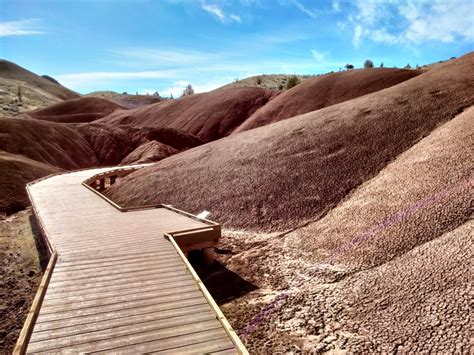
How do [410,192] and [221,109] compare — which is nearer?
[410,192]

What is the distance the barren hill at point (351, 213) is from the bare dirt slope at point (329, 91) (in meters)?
20.9

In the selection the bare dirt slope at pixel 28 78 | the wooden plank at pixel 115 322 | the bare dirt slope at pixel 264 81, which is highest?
the bare dirt slope at pixel 28 78

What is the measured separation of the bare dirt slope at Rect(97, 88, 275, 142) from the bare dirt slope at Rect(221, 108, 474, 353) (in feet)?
158

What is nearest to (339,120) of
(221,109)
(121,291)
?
(121,291)

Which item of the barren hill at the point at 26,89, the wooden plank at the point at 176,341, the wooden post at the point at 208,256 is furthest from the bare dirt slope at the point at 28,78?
the wooden plank at the point at 176,341

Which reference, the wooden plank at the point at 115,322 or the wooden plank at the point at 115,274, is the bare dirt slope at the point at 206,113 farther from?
the wooden plank at the point at 115,322

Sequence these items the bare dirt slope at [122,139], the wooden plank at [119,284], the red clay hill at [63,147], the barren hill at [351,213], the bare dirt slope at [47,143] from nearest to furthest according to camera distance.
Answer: the wooden plank at [119,284] < the barren hill at [351,213] < the red clay hill at [63,147] < the bare dirt slope at [47,143] < the bare dirt slope at [122,139]

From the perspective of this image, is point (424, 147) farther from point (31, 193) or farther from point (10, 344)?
point (31, 193)

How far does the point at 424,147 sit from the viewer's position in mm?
15203

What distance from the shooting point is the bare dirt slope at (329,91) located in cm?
4512

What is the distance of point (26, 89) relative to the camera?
11688cm

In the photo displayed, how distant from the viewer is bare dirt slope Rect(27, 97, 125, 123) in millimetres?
81562

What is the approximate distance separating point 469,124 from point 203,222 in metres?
11.3

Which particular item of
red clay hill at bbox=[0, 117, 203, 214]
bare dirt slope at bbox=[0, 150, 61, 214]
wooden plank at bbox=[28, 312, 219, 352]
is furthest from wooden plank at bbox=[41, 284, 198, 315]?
red clay hill at bbox=[0, 117, 203, 214]
